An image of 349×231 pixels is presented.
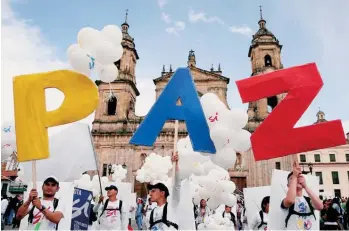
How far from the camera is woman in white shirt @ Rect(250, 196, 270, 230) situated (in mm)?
6020

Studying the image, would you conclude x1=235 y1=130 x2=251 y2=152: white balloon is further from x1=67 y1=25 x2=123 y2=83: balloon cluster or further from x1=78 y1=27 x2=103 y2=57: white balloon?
x1=78 y1=27 x2=103 y2=57: white balloon

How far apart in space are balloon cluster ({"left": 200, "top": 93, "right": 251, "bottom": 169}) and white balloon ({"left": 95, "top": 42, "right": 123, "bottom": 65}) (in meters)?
1.85

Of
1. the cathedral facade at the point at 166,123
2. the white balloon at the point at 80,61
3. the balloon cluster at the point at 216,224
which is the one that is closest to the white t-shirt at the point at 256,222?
the balloon cluster at the point at 216,224

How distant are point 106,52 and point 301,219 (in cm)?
386

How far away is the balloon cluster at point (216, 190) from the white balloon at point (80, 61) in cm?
443

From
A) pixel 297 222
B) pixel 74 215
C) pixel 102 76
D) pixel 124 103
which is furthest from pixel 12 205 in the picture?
pixel 124 103

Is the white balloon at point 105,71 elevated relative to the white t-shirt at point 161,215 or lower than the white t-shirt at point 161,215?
elevated

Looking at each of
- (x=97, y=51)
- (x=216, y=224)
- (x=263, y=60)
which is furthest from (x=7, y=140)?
(x=263, y=60)

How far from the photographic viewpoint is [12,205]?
12.3 m

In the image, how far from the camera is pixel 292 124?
4363 millimetres

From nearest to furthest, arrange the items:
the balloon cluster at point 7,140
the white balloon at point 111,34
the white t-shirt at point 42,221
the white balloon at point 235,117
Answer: the white t-shirt at point 42,221
the white balloon at point 111,34
the white balloon at point 235,117
the balloon cluster at point 7,140

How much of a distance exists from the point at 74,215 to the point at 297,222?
4009 millimetres

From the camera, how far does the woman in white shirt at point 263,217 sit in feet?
19.7

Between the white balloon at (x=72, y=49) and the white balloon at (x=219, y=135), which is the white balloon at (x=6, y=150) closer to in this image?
the white balloon at (x=72, y=49)
